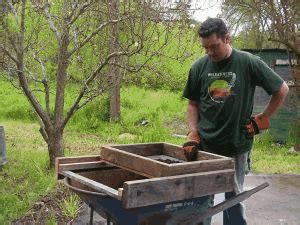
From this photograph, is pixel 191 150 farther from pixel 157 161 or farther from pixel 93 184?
pixel 93 184

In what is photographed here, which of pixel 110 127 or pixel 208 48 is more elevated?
pixel 208 48

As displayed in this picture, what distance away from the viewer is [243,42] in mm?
16938

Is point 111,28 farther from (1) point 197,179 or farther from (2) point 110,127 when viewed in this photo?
(2) point 110,127

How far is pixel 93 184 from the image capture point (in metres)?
3.13

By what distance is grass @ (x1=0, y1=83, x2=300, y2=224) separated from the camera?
643cm

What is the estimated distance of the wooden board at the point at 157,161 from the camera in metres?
3.15

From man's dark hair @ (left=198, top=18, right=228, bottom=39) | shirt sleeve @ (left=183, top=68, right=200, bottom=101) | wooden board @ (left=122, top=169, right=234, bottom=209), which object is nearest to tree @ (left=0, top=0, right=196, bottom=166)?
shirt sleeve @ (left=183, top=68, right=200, bottom=101)

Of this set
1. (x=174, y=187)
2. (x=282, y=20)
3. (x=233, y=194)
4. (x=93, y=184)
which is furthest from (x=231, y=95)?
(x=282, y=20)

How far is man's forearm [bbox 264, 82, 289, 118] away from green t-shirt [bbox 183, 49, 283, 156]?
51 mm

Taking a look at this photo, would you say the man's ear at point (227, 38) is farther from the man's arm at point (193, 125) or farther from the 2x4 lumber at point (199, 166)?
the 2x4 lumber at point (199, 166)

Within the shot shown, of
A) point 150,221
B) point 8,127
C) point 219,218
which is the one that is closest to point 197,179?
point 150,221

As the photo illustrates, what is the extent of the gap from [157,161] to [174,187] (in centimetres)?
30

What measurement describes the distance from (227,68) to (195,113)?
22.1 inches

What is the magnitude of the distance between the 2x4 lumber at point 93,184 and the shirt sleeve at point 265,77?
1.67 metres
